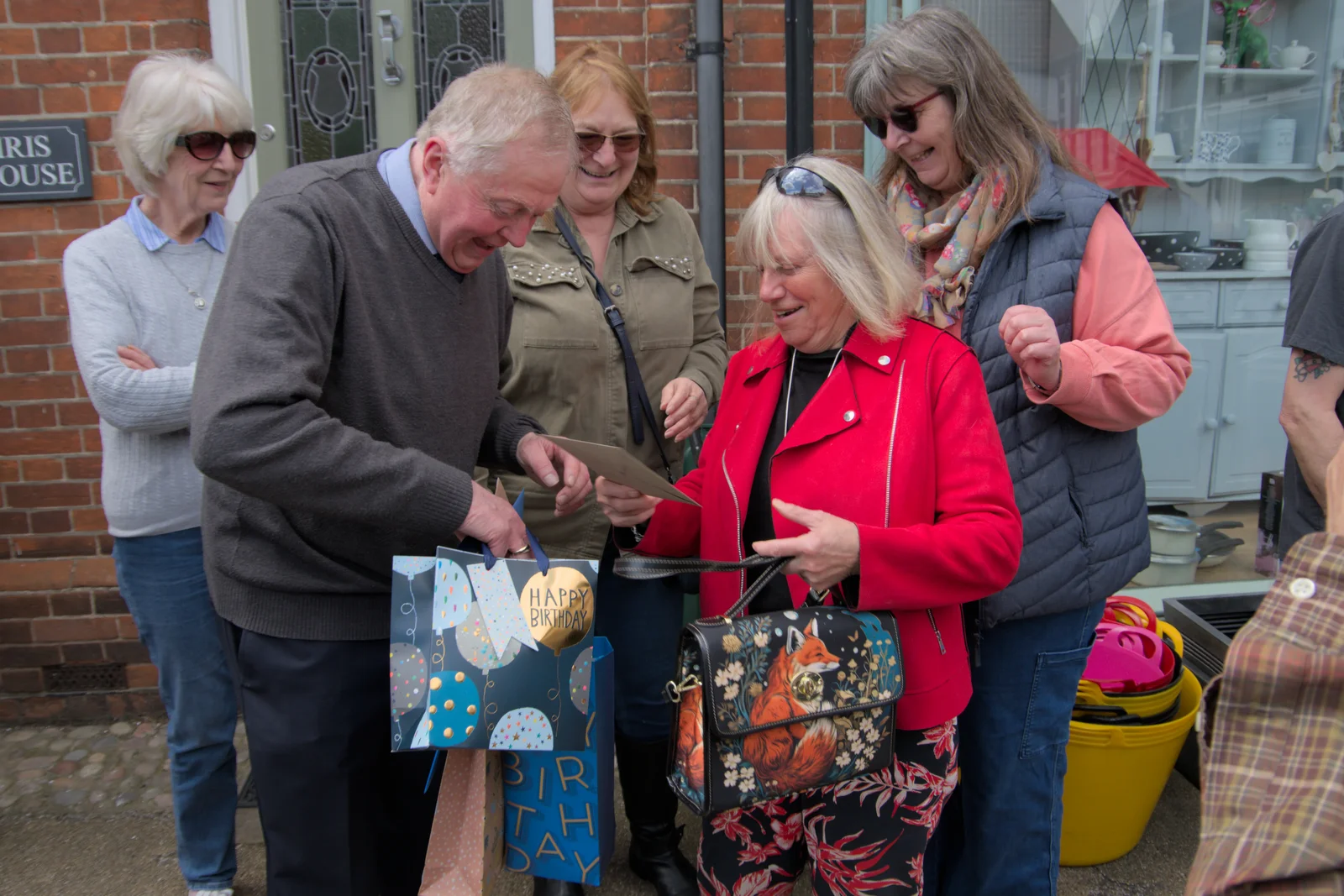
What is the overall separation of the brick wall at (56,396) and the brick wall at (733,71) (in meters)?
1.53

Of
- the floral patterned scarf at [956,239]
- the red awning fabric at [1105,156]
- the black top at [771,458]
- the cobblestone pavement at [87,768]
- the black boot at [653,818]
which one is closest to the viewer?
the black top at [771,458]

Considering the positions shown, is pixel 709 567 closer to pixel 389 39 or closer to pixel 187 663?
pixel 187 663

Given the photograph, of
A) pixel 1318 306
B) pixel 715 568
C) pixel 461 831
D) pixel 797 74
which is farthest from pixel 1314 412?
pixel 461 831

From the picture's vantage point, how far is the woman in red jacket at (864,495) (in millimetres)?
1776

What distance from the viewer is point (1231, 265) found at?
4.49 metres

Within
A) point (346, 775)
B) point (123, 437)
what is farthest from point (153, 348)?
point (346, 775)

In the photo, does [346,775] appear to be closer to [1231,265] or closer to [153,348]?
[153,348]

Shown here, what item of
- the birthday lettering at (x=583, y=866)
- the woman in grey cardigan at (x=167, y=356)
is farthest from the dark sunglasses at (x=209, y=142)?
the birthday lettering at (x=583, y=866)

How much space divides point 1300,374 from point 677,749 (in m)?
1.96

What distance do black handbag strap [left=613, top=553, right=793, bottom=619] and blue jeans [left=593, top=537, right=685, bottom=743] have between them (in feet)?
2.31

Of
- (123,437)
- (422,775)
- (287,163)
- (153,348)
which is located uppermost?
(287,163)

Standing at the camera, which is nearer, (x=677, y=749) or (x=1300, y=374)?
(x=677, y=749)

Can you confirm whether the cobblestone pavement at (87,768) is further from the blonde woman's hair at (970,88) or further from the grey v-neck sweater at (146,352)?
the blonde woman's hair at (970,88)

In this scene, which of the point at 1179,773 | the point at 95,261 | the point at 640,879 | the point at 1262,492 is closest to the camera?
the point at 95,261
